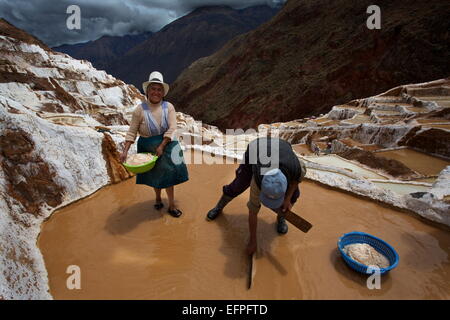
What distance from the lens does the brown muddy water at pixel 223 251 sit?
6.05 feet

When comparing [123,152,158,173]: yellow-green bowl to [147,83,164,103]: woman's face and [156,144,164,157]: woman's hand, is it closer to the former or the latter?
[156,144,164,157]: woman's hand

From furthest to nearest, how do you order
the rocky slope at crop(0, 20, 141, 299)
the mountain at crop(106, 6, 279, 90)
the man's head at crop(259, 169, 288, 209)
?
the mountain at crop(106, 6, 279, 90), the rocky slope at crop(0, 20, 141, 299), the man's head at crop(259, 169, 288, 209)

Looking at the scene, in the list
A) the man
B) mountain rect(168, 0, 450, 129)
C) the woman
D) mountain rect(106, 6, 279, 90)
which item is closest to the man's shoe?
the woman

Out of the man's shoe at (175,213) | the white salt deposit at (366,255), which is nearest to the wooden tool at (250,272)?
the white salt deposit at (366,255)

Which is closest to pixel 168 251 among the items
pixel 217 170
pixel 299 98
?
pixel 217 170

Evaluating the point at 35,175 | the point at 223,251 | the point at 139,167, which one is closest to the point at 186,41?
the point at 35,175

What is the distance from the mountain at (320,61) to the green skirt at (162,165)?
23.2 m

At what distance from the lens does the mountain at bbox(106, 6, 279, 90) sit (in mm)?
94812

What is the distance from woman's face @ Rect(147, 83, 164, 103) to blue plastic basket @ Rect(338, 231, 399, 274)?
2.00m

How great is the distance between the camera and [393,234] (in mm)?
2373

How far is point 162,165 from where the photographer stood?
2.44m

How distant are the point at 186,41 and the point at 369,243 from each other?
365ft

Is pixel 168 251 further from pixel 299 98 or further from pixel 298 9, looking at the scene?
pixel 298 9

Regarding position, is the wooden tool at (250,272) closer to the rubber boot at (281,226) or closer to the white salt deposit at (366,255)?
the rubber boot at (281,226)
